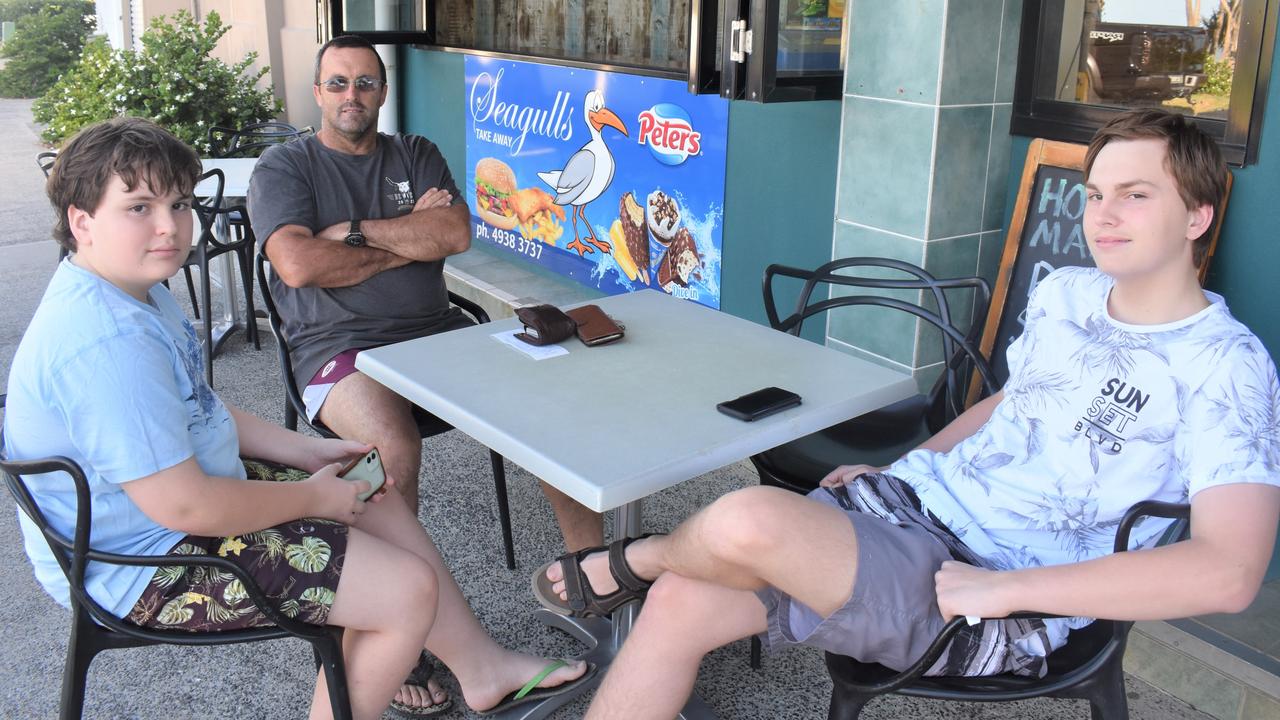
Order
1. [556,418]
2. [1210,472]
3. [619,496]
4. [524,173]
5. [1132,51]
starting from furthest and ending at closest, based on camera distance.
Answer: [524,173], [1132,51], [556,418], [619,496], [1210,472]

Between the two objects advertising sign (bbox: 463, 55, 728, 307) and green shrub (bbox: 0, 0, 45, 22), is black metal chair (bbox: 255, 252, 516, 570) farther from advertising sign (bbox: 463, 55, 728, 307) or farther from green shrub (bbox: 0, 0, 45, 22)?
green shrub (bbox: 0, 0, 45, 22)

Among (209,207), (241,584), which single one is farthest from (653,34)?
(241,584)

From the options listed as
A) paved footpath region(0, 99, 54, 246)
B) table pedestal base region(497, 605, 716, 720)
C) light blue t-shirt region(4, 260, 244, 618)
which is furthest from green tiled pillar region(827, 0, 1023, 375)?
paved footpath region(0, 99, 54, 246)

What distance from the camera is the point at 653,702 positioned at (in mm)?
1771

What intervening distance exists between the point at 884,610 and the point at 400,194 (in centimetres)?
194

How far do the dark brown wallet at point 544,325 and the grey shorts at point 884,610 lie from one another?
2.62 feet

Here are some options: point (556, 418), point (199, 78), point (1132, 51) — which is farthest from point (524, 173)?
point (556, 418)

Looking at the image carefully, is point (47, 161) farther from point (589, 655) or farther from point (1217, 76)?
point (1217, 76)

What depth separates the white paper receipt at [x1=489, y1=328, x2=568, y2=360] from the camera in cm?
221

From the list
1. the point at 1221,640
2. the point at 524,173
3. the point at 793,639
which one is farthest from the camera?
the point at 524,173

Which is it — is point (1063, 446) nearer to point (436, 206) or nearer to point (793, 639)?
point (793, 639)

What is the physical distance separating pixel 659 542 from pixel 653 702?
272mm

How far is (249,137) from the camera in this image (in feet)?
19.0

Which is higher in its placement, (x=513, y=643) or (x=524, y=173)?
(x=524, y=173)
